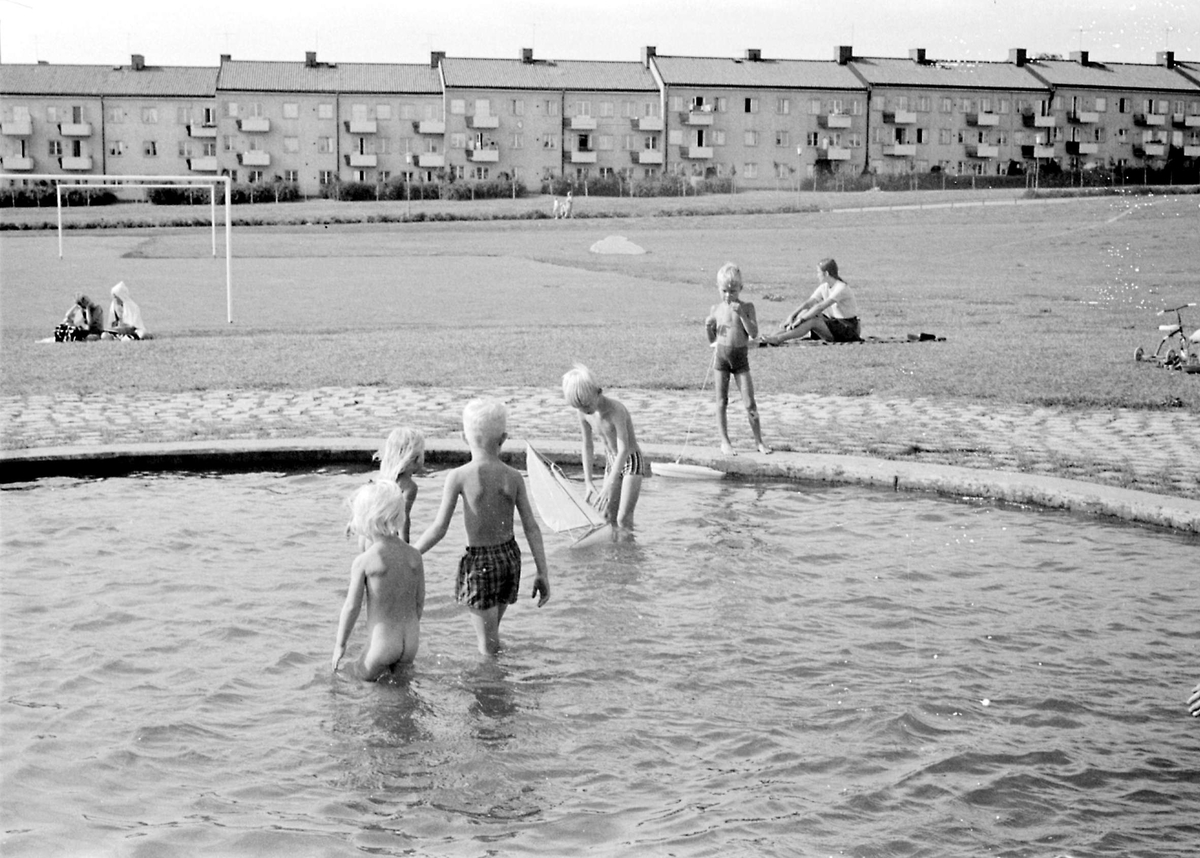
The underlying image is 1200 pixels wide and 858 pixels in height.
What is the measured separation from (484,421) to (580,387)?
6.24 feet

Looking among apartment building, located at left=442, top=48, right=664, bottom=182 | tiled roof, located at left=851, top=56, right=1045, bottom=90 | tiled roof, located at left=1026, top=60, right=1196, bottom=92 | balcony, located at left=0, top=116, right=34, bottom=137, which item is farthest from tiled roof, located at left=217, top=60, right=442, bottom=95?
tiled roof, located at left=1026, top=60, right=1196, bottom=92

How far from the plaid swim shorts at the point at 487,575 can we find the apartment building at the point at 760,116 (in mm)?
106499

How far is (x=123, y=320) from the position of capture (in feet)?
70.8

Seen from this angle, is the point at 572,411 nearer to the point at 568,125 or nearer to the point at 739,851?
the point at 739,851

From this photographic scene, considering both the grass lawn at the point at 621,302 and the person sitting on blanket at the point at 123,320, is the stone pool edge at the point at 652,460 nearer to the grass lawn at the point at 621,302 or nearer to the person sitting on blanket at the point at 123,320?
the grass lawn at the point at 621,302

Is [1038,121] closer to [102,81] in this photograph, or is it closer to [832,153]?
[832,153]

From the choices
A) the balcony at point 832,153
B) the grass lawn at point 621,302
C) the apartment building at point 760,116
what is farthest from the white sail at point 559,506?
the balcony at point 832,153

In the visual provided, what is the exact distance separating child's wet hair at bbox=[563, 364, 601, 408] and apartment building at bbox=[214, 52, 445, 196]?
107717 mm

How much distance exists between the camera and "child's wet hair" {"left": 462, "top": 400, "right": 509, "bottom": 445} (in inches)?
281

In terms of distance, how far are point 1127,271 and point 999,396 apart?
23.7 m

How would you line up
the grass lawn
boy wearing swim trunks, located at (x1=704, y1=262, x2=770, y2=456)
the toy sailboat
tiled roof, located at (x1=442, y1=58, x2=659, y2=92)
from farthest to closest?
tiled roof, located at (x1=442, y1=58, x2=659, y2=92)
the grass lawn
boy wearing swim trunks, located at (x1=704, y1=262, x2=770, y2=456)
the toy sailboat

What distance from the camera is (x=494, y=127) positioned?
116m

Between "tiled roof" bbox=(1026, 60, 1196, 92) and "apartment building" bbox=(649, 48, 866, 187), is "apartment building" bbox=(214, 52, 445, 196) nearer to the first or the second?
"apartment building" bbox=(649, 48, 866, 187)

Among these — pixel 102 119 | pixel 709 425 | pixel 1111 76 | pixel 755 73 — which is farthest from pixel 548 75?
pixel 709 425
